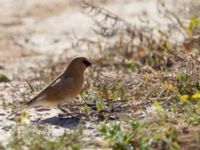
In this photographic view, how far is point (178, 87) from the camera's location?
7410mm

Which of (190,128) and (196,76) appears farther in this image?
(196,76)

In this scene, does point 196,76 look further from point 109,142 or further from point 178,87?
point 109,142

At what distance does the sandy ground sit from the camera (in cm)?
1093

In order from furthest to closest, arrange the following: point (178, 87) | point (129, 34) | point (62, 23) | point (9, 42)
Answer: point (62, 23) < point (9, 42) < point (129, 34) < point (178, 87)

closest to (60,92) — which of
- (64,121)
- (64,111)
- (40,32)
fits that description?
(64,111)

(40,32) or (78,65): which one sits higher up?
(40,32)

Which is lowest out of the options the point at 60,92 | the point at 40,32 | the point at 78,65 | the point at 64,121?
the point at 64,121

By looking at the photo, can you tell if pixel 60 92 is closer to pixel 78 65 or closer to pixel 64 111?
pixel 64 111

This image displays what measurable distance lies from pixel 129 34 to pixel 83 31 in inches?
120

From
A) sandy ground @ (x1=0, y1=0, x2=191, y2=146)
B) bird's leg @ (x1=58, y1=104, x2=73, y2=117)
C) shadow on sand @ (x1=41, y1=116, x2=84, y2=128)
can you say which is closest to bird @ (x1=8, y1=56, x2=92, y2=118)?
bird's leg @ (x1=58, y1=104, x2=73, y2=117)

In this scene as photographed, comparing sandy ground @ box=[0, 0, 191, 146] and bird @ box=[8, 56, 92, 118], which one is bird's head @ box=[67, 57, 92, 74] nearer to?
bird @ box=[8, 56, 92, 118]

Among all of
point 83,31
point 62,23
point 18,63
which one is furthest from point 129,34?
point 62,23

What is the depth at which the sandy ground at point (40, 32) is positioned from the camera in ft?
35.9

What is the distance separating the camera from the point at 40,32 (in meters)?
14.2
